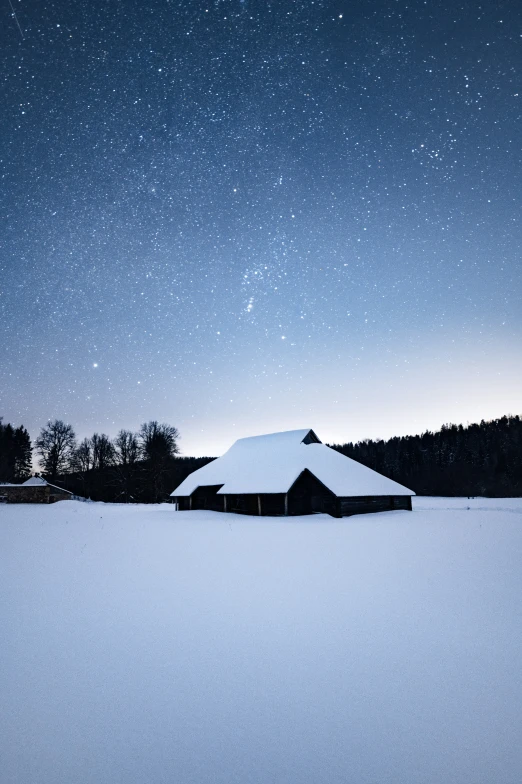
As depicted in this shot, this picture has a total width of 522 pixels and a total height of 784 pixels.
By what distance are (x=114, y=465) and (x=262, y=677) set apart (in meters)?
70.7

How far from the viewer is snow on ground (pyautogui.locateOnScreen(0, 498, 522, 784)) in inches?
136

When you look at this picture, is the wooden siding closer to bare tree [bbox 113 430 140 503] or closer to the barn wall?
the barn wall

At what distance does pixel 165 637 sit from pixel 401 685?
340cm

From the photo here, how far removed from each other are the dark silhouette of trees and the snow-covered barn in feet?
204

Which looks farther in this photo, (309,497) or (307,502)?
A: (309,497)

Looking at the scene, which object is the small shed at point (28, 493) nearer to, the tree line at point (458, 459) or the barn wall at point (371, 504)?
the barn wall at point (371, 504)

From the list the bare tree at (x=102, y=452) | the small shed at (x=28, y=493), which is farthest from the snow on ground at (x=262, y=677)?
the bare tree at (x=102, y=452)

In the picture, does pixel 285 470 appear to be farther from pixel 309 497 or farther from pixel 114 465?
pixel 114 465

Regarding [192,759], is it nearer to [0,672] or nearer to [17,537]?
[0,672]

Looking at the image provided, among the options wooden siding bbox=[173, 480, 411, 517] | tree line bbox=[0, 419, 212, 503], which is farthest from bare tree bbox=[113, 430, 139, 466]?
wooden siding bbox=[173, 480, 411, 517]

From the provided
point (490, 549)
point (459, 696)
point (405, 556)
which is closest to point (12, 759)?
point (459, 696)

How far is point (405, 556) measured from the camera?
12.5 metres

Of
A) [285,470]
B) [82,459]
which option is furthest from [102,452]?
[285,470]

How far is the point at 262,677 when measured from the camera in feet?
15.8
